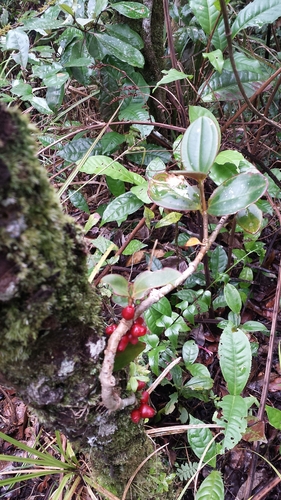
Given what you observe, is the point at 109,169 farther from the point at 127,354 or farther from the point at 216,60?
the point at 127,354

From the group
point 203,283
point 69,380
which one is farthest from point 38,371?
point 203,283

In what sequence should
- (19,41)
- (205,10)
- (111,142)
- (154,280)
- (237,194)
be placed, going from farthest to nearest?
(111,142) → (19,41) → (205,10) → (237,194) → (154,280)

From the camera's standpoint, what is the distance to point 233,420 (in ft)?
2.68

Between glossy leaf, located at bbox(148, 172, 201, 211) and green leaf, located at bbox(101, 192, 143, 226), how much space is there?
0.37 meters

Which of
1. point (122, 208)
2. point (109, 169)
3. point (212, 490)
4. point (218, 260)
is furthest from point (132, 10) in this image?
point (212, 490)

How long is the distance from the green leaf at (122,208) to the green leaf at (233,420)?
0.60m

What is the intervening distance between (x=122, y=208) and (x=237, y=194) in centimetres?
51

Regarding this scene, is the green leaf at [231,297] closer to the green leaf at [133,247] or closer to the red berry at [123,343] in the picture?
the green leaf at [133,247]

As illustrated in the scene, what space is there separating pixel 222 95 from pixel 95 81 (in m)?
0.55

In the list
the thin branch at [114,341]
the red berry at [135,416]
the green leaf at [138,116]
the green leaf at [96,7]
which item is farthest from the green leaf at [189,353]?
the green leaf at [96,7]

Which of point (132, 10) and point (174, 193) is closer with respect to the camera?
point (174, 193)

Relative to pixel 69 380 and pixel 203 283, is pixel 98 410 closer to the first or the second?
pixel 69 380

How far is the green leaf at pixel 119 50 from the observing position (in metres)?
1.26

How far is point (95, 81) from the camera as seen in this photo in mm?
1447
